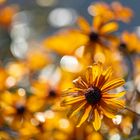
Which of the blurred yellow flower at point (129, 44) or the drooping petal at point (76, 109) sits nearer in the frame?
the drooping petal at point (76, 109)

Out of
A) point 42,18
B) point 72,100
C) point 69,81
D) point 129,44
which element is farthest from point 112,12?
point 42,18

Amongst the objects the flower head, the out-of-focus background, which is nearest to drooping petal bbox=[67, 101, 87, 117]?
the flower head

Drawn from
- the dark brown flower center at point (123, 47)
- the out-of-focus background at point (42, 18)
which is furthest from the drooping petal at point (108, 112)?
the out-of-focus background at point (42, 18)

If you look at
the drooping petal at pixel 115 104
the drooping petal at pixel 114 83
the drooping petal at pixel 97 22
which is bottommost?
the drooping petal at pixel 115 104

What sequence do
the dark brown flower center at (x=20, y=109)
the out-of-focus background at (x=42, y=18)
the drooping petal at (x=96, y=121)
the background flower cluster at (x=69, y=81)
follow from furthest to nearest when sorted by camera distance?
the out-of-focus background at (x=42, y=18) → the dark brown flower center at (x=20, y=109) → the background flower cluster at (x=69, y=81) → the drooping petal at (x=96, y=121)

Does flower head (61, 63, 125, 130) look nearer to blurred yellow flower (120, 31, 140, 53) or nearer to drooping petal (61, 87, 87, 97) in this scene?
drooping petal (61, 87, 87, 97)

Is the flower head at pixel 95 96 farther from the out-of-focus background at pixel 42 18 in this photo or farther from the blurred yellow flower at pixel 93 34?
the out-of-focus background at pixel 42 18

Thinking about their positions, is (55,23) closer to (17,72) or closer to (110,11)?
(17,72)
